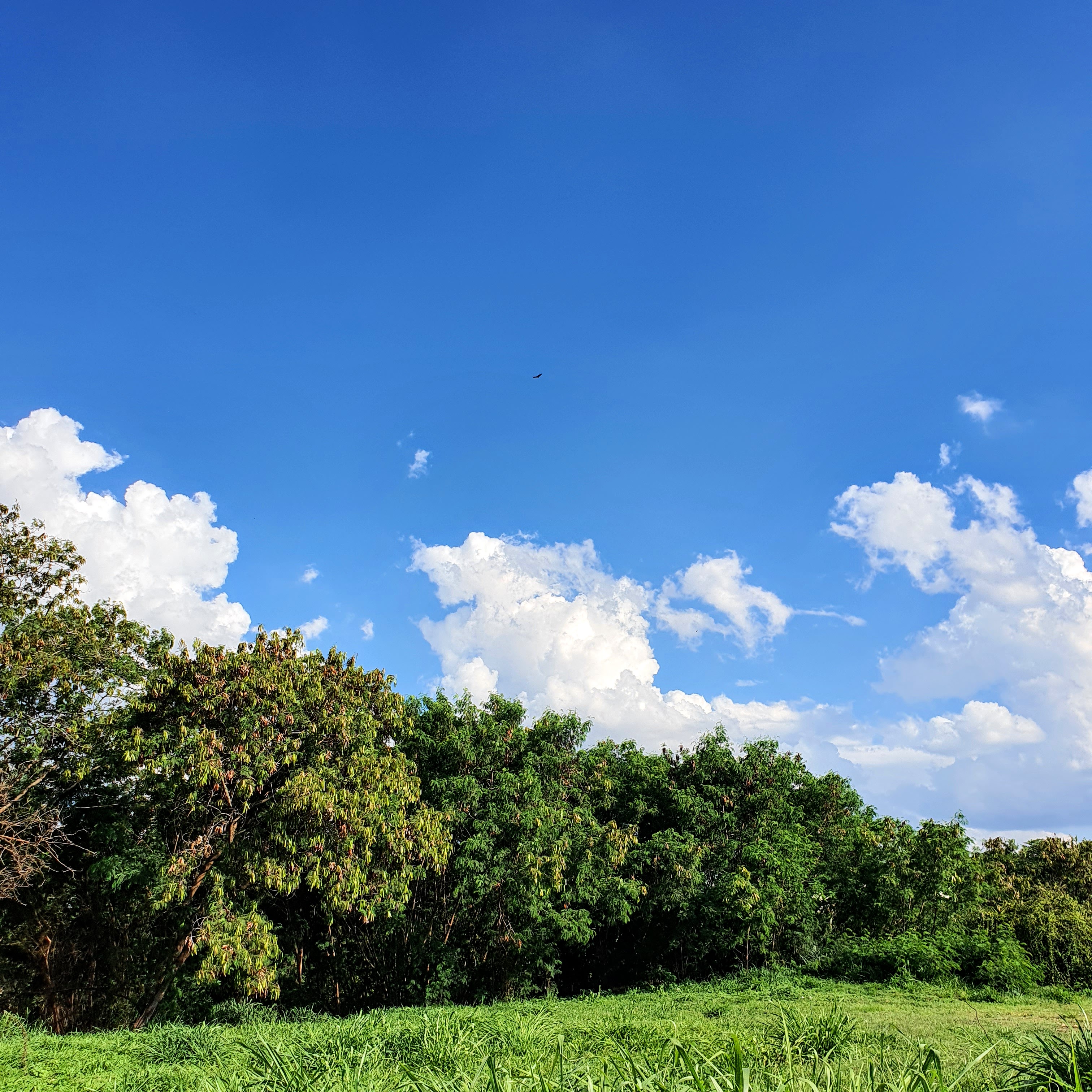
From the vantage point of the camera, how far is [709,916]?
2020 cm

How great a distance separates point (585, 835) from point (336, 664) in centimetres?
826

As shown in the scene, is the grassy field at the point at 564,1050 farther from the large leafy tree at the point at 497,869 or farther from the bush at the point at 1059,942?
the bush at the point at 1059,942

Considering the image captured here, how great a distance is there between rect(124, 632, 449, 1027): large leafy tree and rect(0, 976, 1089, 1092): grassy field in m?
2.02

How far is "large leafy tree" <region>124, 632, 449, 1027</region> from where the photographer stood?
1296 cm

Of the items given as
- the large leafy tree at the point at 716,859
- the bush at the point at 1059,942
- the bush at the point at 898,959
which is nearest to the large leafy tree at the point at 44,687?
the large leafy tree at the point at 716,859

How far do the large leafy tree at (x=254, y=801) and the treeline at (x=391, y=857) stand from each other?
0.20ft

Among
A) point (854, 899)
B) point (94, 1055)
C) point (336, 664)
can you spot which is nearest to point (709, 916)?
point (854, 899)

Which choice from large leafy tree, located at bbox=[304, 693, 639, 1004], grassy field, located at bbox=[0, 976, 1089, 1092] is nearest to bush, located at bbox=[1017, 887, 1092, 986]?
grassy field, located at bbox=[0, 976, 1089, 1092]

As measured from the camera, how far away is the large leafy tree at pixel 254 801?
510 inches

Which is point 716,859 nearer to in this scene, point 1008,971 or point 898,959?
point 898,959

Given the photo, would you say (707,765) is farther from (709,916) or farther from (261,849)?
(261,849)

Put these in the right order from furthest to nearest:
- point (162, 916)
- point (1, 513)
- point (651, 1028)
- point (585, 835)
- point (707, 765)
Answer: point (707, 765)
point (585, 835)
point (162, 916)
point (1, 513)
point (651, 1028)

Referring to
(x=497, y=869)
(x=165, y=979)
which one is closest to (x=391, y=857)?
(x=497, y=869)

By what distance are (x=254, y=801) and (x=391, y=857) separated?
11.0 ft
